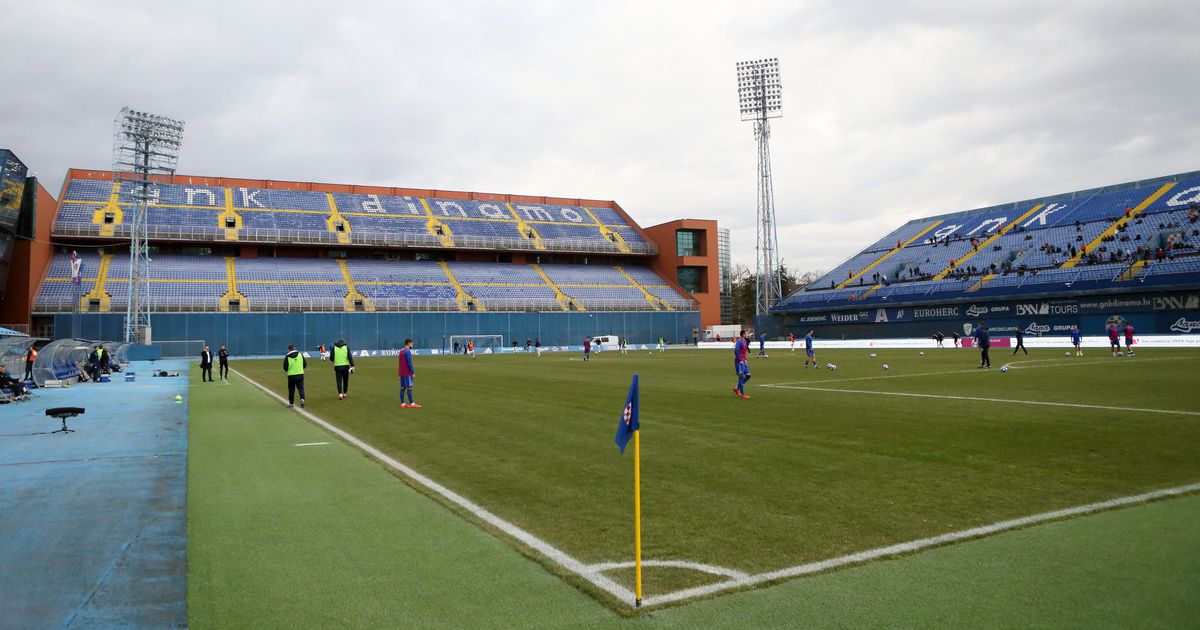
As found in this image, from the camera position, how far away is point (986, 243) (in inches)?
Answer: 2613

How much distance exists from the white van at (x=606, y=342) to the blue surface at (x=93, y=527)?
190 feet

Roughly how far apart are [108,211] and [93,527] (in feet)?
238

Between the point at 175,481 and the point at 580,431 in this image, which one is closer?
the point at 175,481

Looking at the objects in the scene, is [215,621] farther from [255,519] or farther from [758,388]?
[758,388]

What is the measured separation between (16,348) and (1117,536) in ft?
104

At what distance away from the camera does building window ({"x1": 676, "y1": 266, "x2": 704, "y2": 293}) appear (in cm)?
8631

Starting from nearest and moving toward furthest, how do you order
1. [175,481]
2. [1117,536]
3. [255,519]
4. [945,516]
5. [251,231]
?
[1117,536] < [945,516] < [255,519] < [175,481] < [251,231]

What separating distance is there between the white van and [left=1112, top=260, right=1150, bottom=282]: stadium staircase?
137 feet

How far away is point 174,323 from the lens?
194ft

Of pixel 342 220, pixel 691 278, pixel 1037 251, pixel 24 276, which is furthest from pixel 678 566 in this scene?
pixel 691 278

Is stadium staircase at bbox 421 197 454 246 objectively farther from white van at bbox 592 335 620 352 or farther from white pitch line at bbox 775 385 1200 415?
white pitch line at bbox 775 385 1200 415

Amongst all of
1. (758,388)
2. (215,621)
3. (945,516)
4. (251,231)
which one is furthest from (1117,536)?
(251,231)

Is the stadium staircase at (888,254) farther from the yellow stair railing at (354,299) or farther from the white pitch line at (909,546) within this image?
the white pitch line at (909,546)

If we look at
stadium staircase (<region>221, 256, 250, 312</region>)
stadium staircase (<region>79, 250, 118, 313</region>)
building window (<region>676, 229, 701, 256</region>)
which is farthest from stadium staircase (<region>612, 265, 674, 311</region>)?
stadium staircase (<region>79, 250, 118, 313</region>)
